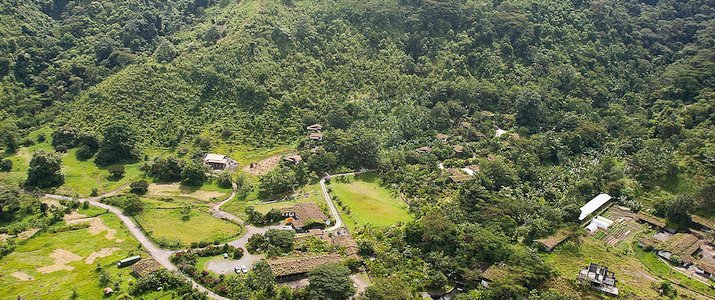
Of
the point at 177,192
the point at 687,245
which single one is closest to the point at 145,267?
the point at 177,192

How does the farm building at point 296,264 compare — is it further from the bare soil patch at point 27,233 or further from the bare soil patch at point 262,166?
the bare soil patch at point 27,233

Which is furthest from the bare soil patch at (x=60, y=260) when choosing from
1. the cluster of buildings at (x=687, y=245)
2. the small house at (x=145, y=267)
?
the cluster of buildings at (x=687, y=245)

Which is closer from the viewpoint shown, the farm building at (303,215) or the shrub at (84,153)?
the farm building at (303,215)

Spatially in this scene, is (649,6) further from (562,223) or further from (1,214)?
(1,214)

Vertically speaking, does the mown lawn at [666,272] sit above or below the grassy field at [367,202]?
below

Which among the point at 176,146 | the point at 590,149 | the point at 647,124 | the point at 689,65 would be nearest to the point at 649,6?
the point at 689,65

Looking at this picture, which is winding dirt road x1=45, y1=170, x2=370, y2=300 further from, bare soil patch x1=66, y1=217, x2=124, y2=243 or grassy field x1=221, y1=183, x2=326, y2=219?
bare soil patch x1=66, y1=217, x2=124, y2=243
